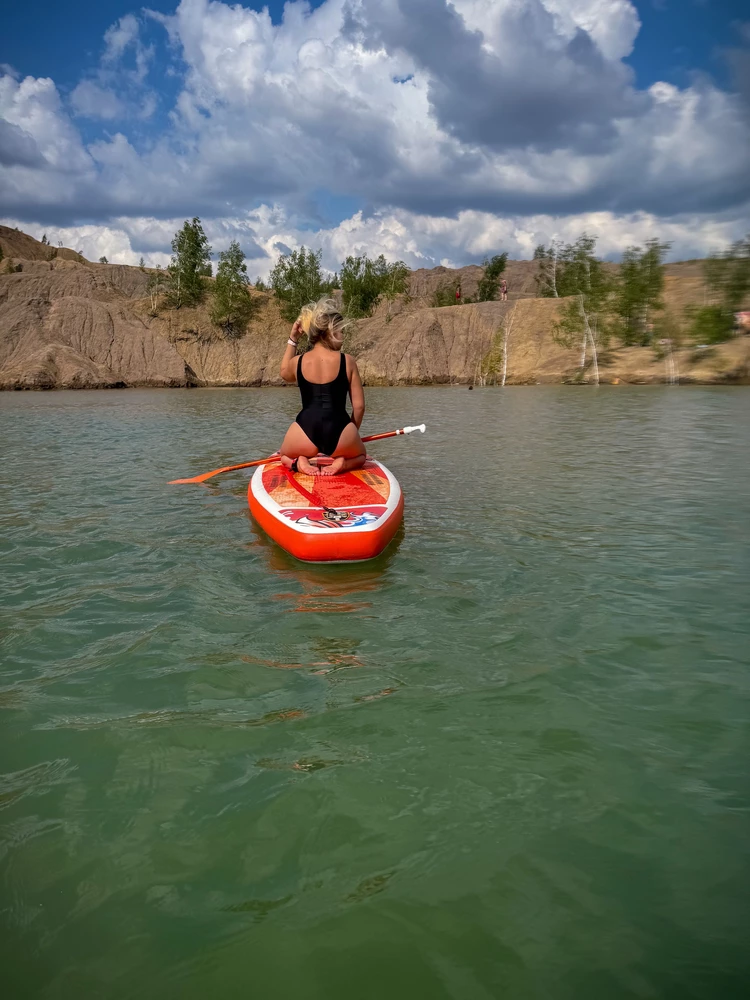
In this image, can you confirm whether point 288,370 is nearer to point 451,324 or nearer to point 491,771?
point 491,771

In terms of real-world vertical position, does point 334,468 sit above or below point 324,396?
below

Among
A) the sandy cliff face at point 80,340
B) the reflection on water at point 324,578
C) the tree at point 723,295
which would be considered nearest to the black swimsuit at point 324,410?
the reflection on water at point 324,578

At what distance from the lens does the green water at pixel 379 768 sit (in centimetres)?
185

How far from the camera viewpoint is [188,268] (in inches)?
2180

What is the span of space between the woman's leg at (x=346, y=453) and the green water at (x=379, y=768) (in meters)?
1.21

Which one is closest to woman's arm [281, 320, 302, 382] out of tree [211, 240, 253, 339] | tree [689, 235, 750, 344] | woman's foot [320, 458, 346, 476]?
woman's foot [320, 458, 346, 476]

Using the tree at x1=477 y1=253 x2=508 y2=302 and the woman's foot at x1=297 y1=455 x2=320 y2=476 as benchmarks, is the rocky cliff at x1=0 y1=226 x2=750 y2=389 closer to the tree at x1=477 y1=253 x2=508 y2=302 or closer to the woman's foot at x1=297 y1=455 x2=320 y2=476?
the tree at x1=477 y1=253 x2=508 y2=302

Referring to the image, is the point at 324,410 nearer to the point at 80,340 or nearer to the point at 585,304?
the point at 585,304

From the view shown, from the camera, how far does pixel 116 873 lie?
2.14 meters

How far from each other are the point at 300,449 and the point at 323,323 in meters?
1.30

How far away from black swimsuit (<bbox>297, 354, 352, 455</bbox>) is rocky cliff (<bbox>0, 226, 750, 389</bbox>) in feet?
115

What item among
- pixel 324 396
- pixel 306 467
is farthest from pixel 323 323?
pixel 306 467

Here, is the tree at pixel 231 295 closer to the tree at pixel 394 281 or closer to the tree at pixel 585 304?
the tree at pixel 394 281

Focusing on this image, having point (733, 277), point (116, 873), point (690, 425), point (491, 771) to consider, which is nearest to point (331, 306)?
point (491, 771)
